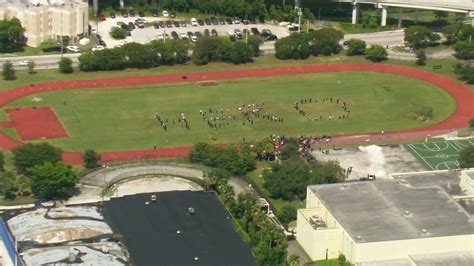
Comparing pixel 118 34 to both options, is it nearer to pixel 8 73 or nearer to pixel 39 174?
pixel 8 73

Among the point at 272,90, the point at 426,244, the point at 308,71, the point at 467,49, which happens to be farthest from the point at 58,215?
the point at 467,49

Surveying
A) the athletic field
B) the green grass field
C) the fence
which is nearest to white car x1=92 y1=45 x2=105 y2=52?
the green grass field

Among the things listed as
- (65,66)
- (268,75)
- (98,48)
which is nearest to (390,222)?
(268,75)

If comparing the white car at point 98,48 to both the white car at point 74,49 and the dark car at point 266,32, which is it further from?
the dark car at point 266,32

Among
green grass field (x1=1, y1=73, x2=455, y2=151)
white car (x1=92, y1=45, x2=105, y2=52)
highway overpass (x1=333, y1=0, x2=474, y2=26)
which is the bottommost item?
green grass field (x1=1, y1=73, x2=455, y2=151)

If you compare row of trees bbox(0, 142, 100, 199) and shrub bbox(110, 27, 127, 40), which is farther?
shrub bbox(110, 27, 127, 40)

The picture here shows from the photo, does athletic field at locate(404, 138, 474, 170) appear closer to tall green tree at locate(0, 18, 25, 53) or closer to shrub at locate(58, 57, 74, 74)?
shrub at locate(58, 57, 74, 74)

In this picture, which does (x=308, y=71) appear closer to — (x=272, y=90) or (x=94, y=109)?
(x=272, y=90)
